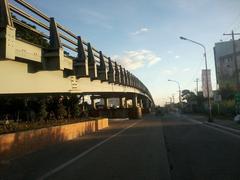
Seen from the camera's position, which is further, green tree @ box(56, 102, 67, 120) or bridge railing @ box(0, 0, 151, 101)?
green tree @ box(56, 102, 67, 120)

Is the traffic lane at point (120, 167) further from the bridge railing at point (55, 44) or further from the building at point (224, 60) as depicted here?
the building at point (224, 60)

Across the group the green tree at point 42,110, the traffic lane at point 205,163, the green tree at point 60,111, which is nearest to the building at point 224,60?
the green tree at point 60,111

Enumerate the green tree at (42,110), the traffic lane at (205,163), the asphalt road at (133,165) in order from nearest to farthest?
the traffic lane at (205,163)
the asphalt road at (133,165)
the green tree at (42,110)

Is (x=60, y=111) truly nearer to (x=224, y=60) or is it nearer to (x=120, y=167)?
(x=120, y=167)

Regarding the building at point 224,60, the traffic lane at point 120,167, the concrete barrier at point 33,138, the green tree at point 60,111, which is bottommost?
the traffic lane at point 120,167

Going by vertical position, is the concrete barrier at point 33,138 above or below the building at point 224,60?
below

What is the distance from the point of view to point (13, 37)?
572 inches

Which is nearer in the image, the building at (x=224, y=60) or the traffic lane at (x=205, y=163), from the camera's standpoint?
the traffic lane at (x=205, y=163)

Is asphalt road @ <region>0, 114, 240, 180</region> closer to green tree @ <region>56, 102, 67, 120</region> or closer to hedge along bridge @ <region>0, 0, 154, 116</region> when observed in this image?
hedge along bridge @ <region>0, 0, 154, 116</region>

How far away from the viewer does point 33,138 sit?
18.7m

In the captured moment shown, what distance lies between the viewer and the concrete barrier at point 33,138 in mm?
15805

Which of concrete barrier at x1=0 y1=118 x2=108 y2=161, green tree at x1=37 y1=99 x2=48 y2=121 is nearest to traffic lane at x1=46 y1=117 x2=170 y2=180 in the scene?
concrete barrier at x1=0 y1=118 x2=108 y2=161

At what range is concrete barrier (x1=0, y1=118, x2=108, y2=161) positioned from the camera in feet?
51.9

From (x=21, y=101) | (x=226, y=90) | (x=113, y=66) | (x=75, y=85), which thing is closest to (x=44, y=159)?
(x=75, y=85)
